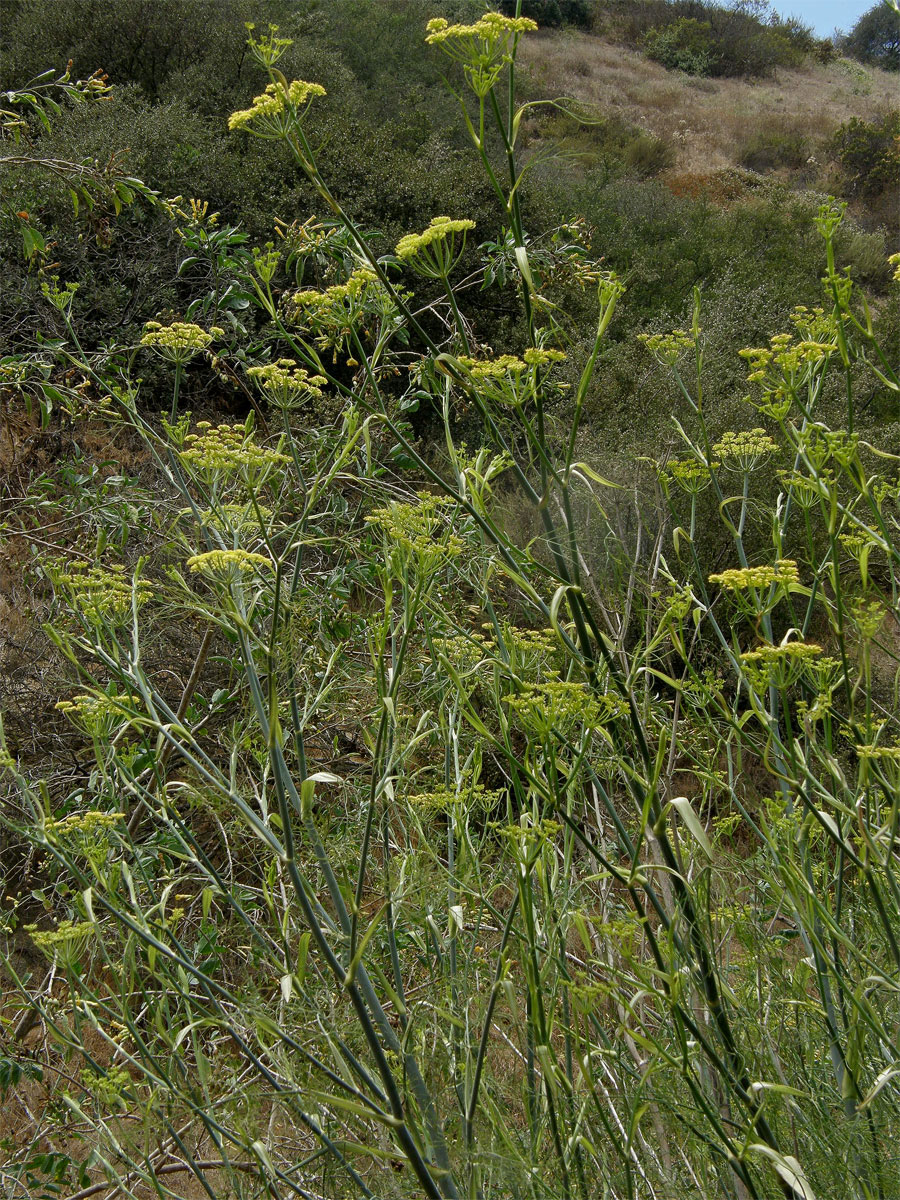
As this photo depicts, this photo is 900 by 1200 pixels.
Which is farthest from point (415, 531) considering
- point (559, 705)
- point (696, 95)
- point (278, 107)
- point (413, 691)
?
point (696, 95)

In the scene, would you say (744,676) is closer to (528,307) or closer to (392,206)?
(528,307)

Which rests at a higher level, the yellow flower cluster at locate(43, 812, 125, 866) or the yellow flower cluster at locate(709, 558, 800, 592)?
the yellow flower cluster at locate(709, 558, 800, 592)

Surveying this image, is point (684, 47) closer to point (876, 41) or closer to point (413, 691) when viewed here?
point (876, 41)

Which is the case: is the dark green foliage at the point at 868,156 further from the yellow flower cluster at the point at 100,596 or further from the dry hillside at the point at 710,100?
the yellow flower cluster at the point at 100,596

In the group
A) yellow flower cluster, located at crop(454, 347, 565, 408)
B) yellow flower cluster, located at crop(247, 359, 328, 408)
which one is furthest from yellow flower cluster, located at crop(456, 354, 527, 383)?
yellow flower cluster, located at crop(247, 359, 328, 408)

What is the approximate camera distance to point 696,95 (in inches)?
867

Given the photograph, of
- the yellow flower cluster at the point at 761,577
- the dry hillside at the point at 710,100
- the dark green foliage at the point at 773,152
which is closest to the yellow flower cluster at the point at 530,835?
the yellow flower cluster at the point at 761,577

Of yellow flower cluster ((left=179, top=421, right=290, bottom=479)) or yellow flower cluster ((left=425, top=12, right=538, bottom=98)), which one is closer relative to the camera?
yellow flower cluster ((left=425, top=12, right=538, bottom=98))

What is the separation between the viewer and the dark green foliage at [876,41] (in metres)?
27.3

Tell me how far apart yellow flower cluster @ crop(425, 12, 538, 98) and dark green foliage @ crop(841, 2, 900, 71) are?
104 ft

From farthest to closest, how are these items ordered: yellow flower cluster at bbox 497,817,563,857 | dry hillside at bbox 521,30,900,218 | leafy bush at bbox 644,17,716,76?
1. leafy bush at bbox 644,17,716,76
2. dry hillside at bbox 521,30,900,218
3. yellow flower cluster at bbox 497,817,563,857

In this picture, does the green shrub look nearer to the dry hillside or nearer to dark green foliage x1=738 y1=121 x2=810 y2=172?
the dry hillside

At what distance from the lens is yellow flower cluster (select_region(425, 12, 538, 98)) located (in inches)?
50.5

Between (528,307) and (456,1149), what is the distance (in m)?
1.24
